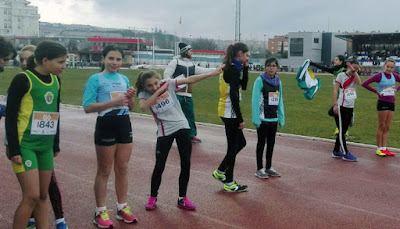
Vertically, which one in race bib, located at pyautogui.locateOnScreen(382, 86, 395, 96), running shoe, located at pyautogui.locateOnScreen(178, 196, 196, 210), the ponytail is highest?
the ponytail

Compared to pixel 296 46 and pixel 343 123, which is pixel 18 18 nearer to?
pixel 296 46

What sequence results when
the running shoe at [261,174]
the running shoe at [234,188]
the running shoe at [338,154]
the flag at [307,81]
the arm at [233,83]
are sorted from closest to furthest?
the arm at [233,83], the running shoe at [234,188], the running shoe at [261,174], the flag at [307,81], the running shoe at [338,154]

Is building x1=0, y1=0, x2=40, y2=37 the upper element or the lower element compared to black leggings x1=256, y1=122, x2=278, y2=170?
upper

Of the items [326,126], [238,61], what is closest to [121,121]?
[238,61]

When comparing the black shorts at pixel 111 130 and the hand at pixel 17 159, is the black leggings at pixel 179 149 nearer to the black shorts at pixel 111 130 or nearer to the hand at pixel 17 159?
the black shorts at pixel 111 130

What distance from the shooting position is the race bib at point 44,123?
390 centimetres

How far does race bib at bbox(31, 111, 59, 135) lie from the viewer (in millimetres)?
3898

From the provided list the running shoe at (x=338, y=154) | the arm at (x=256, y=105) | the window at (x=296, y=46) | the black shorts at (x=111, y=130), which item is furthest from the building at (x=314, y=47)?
the black shorts at (x=111, y=130)

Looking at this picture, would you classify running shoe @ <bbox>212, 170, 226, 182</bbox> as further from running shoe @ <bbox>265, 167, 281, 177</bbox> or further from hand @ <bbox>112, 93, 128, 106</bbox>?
hand @ <bbox>112, 93, 128, 106</bbox>

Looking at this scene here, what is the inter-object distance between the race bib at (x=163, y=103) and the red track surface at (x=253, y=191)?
1228 millimetres

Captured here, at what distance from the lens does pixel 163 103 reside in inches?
206

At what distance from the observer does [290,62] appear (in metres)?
99.2

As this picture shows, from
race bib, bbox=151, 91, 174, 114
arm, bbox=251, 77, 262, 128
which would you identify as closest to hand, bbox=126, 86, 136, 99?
race bib, bbox=151, 91, 174, 114

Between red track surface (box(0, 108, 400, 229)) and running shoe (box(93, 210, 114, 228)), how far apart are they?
10 centimetres
